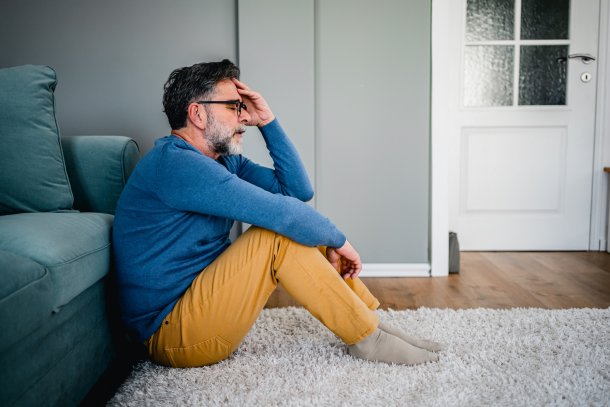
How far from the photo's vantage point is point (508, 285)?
2543mm

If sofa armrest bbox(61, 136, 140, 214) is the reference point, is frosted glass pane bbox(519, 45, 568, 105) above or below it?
above

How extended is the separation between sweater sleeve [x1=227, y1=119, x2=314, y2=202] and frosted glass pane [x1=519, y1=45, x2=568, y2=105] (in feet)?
6.90

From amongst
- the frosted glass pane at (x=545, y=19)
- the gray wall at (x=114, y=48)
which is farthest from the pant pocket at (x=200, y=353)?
the frosted glass pane at (x=545, y=19)

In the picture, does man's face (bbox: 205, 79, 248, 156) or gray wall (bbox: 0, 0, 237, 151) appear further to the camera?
gray wall (bbox: 0, 0, 237, 151)

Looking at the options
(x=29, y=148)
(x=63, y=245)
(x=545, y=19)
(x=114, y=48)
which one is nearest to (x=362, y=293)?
(x=63, y=245)

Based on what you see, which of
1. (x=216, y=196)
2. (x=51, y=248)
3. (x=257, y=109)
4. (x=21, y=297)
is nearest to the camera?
(x=21, y=297)

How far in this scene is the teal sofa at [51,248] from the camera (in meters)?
1.02

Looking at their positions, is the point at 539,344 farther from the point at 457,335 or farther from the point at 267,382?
the point at 267,382

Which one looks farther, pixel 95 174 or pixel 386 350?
pixel 95 174

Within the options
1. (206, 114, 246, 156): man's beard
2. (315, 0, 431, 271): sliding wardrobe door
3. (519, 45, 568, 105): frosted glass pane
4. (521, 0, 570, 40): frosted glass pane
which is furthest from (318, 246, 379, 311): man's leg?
(521, 0, 570, 40): frosted glass pane

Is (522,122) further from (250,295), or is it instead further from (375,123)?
(250,295)

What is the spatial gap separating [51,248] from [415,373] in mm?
1039

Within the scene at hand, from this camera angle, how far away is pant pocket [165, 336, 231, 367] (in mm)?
1469

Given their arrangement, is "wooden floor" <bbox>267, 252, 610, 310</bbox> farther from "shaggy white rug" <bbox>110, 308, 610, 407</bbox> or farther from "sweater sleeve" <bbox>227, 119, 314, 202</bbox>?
"sweater sleeve" <bbox>227, 119, 314, 202</bbox>
